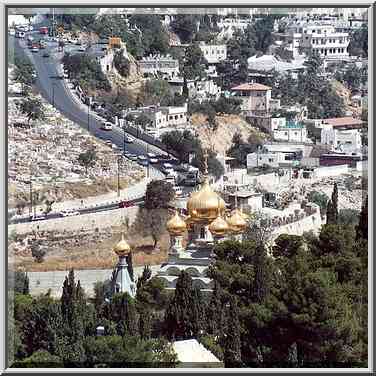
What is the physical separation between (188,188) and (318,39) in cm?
490

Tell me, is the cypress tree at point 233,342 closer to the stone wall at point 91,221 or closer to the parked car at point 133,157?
the stone wall at point 91,221

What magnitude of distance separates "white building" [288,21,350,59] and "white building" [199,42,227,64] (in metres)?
0.73

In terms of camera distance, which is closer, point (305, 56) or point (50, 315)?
point (50, 315)

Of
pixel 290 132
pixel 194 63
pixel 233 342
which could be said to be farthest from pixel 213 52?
pixel 233 342

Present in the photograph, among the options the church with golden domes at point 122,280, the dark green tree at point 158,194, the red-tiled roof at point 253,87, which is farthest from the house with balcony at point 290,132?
the church with golden domes at point 122,280

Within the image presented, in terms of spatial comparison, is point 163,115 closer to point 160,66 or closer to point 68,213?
point 160,66

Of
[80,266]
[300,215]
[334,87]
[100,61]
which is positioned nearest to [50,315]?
[80,266]

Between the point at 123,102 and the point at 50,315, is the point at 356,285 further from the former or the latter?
the point at 123,102

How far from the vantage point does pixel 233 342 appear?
7262mm

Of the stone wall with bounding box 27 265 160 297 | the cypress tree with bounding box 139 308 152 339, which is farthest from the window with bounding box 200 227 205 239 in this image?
the cypress tree with bounding box 139 308 152 339

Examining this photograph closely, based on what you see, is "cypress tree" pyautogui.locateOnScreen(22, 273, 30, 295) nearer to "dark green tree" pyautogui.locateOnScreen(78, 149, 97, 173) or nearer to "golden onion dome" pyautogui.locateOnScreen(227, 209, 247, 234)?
"golden onion dome" pyautogui.locateOnScreen(227, 209, 247, 234)

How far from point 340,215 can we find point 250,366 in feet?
12.3

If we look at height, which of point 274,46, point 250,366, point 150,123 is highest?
point 274,46

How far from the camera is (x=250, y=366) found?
7.05 meters
